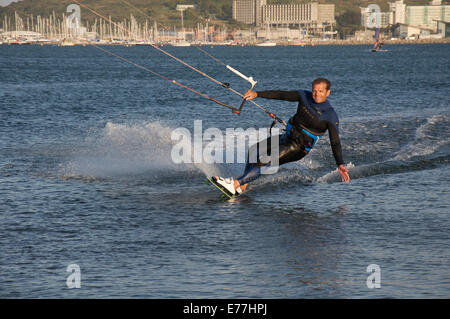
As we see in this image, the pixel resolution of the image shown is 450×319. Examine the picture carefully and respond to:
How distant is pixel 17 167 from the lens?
50.4 ft

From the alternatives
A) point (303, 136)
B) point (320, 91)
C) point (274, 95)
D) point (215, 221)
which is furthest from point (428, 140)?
point (215, 221)

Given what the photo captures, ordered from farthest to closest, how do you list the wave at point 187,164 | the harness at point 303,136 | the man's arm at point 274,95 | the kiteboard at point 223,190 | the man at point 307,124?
the wave at point 187,164, the kiteboard at point 223,190, the harness at point 303,136, the man at point 307,124, the man's arm at point 274,95

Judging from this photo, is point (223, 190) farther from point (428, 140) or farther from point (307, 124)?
point (428, 140)

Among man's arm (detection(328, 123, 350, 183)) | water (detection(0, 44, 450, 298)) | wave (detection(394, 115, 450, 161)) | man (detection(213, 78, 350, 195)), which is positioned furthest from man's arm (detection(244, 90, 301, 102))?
wave (detection(394, 115, 450, 161))

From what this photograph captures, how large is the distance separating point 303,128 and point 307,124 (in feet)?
0.41

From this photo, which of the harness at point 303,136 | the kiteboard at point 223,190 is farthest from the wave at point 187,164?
the harness at point 303,136

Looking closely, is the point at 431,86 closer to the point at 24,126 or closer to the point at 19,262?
the point at 24,126

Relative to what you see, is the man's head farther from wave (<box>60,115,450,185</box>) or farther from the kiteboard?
wave (<box>60,115,450,185</box>)

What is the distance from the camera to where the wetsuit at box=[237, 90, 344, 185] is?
10184mm

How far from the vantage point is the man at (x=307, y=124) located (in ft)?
33.1

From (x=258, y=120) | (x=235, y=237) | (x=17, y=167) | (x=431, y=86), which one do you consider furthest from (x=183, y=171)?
(x=431, y=86)

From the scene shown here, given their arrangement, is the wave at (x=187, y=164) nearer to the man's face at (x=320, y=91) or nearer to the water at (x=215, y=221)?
the water at (x=215, y=221)

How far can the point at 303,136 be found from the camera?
10711mm

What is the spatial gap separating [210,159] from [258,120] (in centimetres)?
1136
